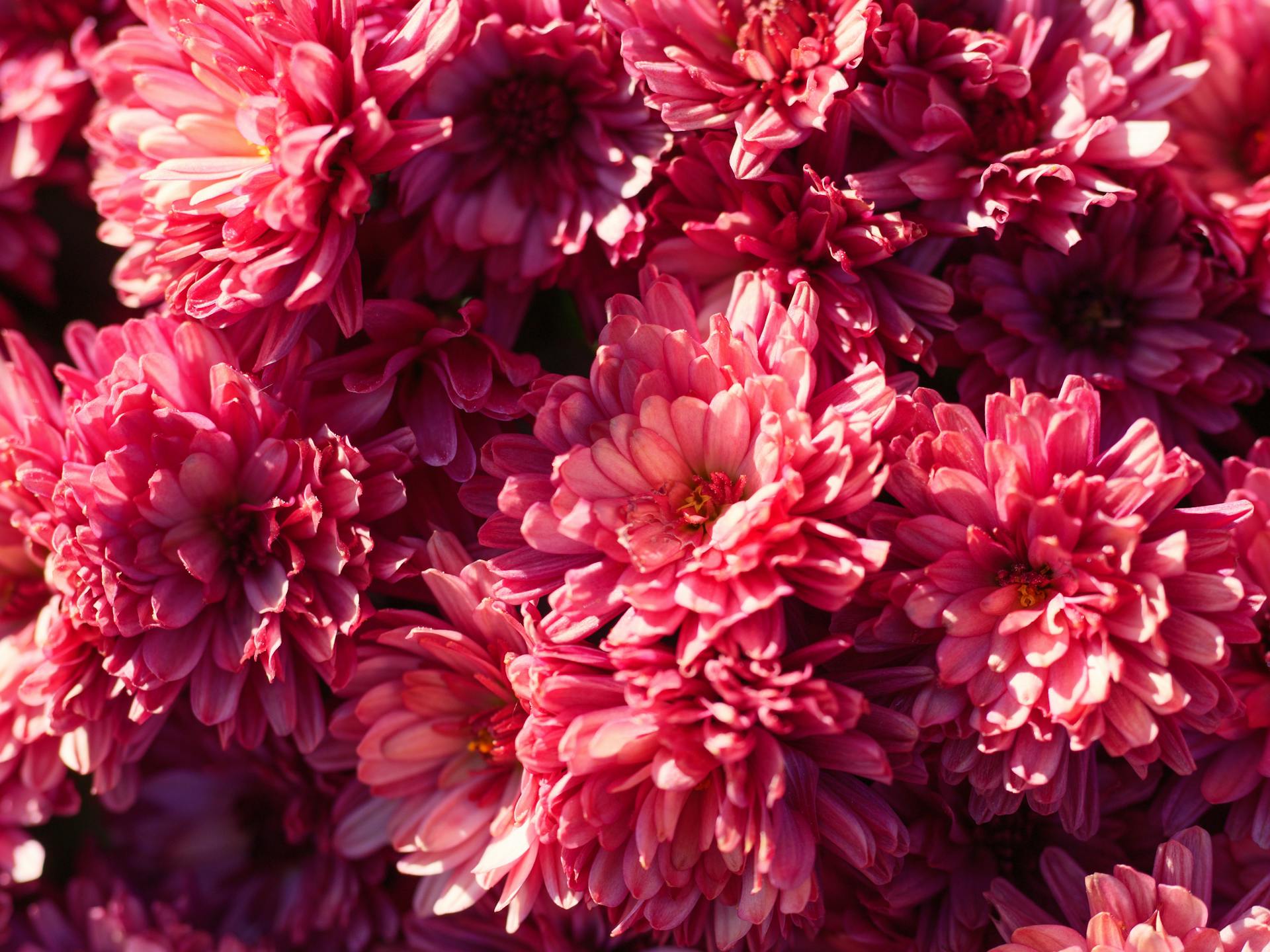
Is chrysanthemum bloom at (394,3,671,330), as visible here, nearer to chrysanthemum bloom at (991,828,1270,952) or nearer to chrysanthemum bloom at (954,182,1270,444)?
chrysanthemum bloom at (954,182,1270,444)

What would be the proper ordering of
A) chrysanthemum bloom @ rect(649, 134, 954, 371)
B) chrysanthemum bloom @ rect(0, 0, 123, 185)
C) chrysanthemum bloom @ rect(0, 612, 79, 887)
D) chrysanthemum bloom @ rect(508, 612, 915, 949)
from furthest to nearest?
chrysanthemum bloom @ rect(0, 0, 123, 185)
chrysanthemum bloom @ rect(0, 612, 79, 887)
chrysanthemum bloom @ rect(649, 134, 954, 371)
chrysanthemum bloom @ rect(508, 612, 915, 949)

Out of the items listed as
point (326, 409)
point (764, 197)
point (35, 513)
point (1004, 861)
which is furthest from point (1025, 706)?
point (35, 513)

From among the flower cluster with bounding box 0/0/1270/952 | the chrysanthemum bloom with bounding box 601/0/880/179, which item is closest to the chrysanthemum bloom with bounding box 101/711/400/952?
the flower cluster with bounding box 0/0/1270/952

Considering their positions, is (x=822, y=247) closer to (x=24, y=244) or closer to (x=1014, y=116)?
(x=1014, y=116)

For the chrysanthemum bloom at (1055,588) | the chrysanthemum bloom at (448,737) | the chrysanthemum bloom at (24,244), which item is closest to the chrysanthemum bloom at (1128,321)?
the chrysanthemum bloom at (1055,588)

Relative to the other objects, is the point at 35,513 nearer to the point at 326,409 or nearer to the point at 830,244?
the point at 326,409

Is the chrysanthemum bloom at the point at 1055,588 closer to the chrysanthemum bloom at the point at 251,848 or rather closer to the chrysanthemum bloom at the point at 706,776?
the chrysanthemum bloom at the point at 706,776
